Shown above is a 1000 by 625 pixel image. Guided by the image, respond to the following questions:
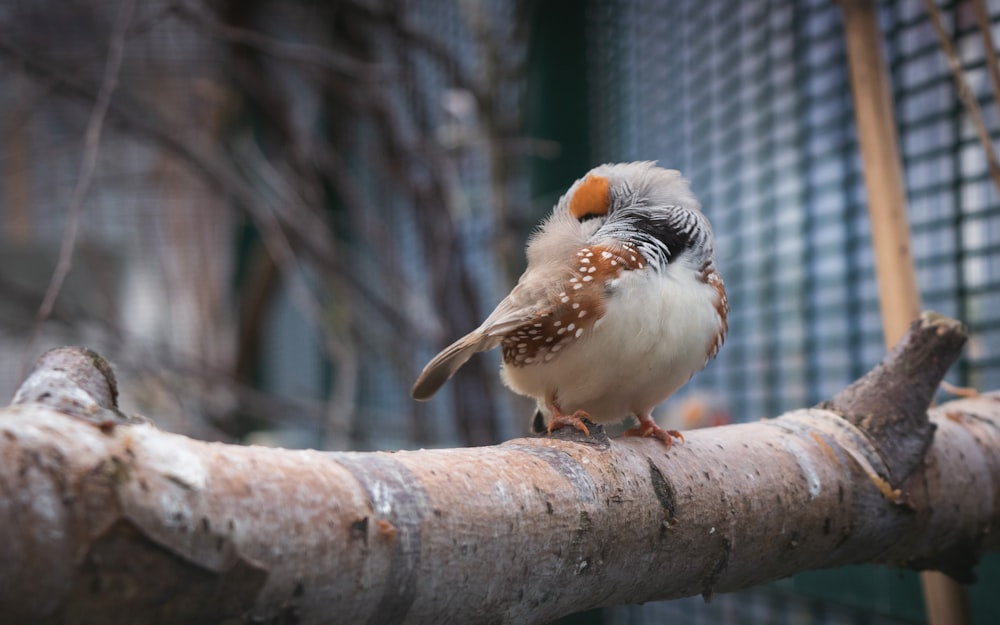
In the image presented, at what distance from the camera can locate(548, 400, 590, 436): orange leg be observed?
0.80 metres

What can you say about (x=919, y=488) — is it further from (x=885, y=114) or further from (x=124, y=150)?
(x=124, y=150)

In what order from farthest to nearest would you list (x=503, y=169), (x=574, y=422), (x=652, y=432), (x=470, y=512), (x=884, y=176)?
(x=503, y=169) < (x=884, y=176) < (x=652, y=432) < (x=574, y=422) < (x=470, y=512)

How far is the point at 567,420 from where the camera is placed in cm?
87

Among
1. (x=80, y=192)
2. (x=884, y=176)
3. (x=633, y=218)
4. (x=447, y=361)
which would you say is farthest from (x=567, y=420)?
(x=80, y=192)

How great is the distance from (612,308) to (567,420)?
0.13 m

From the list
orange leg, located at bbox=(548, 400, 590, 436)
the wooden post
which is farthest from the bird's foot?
the wooden post

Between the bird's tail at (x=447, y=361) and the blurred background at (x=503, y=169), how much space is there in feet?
1.35

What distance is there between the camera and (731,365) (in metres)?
1.85

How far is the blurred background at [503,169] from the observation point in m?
1.38

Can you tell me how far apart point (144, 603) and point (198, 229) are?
272cm

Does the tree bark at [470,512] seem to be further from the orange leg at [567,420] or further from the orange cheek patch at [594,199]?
the orange cheek patch at [594,199]

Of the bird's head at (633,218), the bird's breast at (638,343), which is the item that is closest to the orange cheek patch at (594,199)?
the bird's head at (633,218)

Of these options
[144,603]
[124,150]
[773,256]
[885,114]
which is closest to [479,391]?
[773,256]

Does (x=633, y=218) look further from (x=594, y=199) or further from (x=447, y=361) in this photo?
(x=447, y=361)
